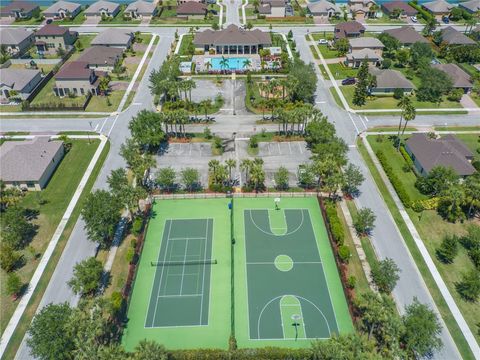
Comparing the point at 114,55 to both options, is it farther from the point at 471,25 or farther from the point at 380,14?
the point at 471,25

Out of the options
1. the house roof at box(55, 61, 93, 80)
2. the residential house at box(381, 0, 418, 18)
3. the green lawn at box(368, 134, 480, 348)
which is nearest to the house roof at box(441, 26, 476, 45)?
the residential house at box(381, 0, 418, 18)

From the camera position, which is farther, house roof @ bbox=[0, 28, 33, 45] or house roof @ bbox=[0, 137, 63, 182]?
house roof @ bbox=[0, 28, 33, 45]

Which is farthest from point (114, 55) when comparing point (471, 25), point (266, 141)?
point (471, 25)

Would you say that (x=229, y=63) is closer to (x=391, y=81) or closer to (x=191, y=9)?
(x=391, y=81)

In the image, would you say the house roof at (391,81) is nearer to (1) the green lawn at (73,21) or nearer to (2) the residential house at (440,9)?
(2) the residential house at (440,9)

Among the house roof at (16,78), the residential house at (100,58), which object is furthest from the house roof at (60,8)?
the house roof at (16,78)

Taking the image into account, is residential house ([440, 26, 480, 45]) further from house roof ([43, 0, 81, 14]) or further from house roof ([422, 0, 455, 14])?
house roof ([43, 0, 81, 14])

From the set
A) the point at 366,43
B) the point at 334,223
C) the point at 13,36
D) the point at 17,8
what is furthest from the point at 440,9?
the point at 17,8
